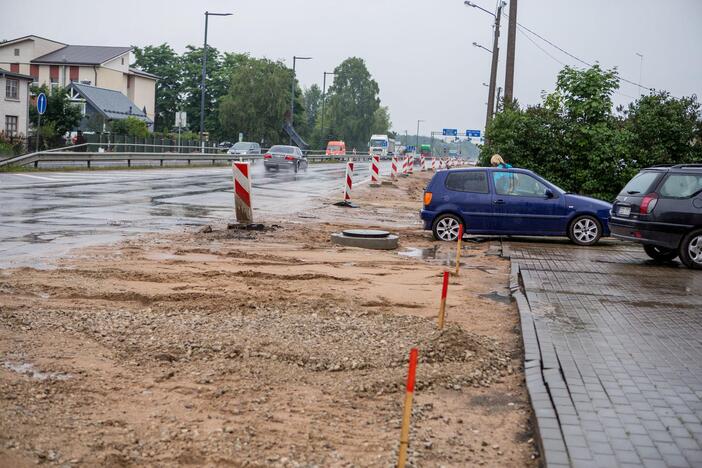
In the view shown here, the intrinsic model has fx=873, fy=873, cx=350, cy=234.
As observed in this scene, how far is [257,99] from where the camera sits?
88.0 metres

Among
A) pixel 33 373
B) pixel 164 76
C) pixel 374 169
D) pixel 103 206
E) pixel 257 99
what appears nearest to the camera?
pixel 33 373

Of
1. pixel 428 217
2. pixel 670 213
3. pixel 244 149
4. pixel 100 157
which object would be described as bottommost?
pixel 100 157

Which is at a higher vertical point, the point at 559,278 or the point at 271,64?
the point at 271,64

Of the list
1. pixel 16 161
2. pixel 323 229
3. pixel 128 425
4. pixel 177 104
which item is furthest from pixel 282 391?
pixel 177 104

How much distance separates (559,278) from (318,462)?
8323mm

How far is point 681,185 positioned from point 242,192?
7.88m

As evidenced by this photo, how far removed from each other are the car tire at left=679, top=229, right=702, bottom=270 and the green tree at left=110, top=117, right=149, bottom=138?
5698cm

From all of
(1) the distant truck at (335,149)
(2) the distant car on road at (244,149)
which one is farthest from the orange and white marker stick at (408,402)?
(1) the distant truck at (335,149)

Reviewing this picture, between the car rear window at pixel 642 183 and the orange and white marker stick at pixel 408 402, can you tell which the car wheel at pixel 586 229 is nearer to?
the car rear window at pixel 642 183

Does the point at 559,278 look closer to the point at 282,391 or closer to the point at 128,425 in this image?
the point at 282,391

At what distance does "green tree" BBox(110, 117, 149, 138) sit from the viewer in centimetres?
6788

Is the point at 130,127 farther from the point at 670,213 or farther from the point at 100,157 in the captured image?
the point at 670,213

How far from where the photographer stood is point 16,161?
3472 cm

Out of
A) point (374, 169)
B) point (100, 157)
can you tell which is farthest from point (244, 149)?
point (374, 169)
